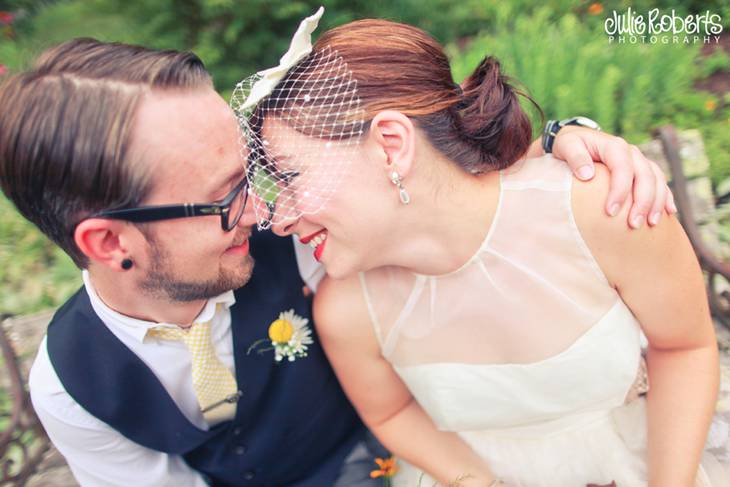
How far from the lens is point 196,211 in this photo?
5.94ft

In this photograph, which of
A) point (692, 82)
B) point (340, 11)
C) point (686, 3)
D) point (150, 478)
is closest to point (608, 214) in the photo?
point (150, 478)

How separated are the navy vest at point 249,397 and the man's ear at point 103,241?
253 mm

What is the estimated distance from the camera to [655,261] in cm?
178

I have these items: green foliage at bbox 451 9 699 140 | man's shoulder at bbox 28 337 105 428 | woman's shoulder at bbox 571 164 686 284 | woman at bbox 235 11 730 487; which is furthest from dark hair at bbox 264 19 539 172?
green foliage at bbox 451 9 699 140

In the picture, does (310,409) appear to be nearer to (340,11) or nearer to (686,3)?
(340,11)

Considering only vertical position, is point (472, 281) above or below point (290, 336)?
above

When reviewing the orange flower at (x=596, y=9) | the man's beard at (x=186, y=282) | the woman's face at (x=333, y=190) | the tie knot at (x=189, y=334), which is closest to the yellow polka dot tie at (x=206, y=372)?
the tie knot at (x=189, y=334)

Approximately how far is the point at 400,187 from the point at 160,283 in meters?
0.82

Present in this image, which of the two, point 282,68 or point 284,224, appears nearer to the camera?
point 282,68

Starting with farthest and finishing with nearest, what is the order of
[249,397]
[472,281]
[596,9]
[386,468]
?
[596,9], [386,468], [249,397], [472,281]

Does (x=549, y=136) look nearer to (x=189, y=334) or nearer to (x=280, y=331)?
(x=280, y=331)

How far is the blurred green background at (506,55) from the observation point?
4023 millimetres

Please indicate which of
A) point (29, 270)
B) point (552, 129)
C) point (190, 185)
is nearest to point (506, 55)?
point (552, 129)

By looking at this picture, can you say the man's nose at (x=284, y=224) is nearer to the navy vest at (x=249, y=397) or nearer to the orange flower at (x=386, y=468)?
the navy vest at (x=249, y=397)
